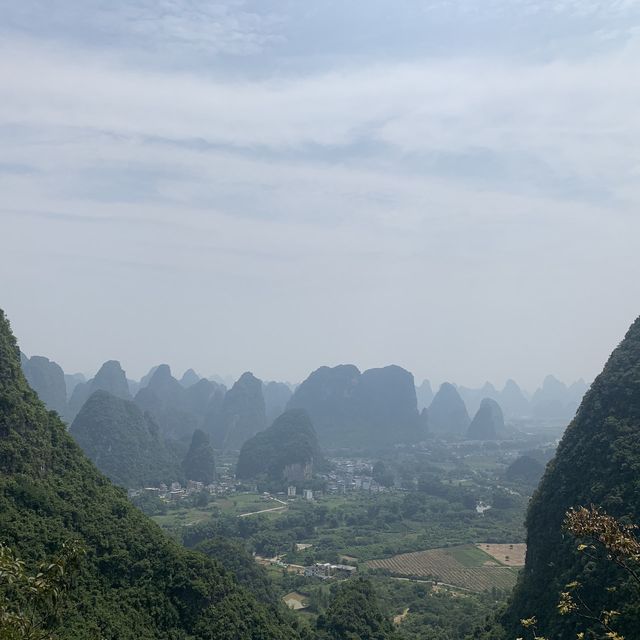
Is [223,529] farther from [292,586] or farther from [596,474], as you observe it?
[596,474]

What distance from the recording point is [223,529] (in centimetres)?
3956

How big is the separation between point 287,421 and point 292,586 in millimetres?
38302

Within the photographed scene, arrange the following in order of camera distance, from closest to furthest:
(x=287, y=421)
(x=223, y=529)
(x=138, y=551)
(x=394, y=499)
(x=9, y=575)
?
(x=9, y=575) < (x=138, y=551) < (x=223, y=529) < (x=394, y=499) < (x=287, y=421)

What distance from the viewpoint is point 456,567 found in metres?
35.8

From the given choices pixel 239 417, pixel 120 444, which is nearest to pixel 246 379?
pixel 239 417

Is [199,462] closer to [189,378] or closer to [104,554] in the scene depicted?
[104,554]

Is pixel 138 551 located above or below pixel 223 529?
above

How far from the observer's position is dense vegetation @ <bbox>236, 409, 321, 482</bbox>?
206 feet

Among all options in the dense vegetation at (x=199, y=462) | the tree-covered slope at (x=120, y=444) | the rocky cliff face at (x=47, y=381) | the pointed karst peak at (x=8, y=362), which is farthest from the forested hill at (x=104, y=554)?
the rocky cliff face at (x=47, y=381)

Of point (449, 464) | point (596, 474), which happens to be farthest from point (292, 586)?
point (449, 464)

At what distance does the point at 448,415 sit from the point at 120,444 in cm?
7624

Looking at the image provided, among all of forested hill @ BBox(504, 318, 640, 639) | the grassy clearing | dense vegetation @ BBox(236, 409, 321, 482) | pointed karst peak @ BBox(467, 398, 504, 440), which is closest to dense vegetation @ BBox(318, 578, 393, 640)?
forested hill @ BBox(504, 318, 640, 639)

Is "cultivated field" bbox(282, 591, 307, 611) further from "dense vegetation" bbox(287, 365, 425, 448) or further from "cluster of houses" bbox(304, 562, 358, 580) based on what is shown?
"dense vegetation" bbox(287, 365, 425, 448)

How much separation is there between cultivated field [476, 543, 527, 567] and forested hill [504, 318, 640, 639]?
63.5 feet
